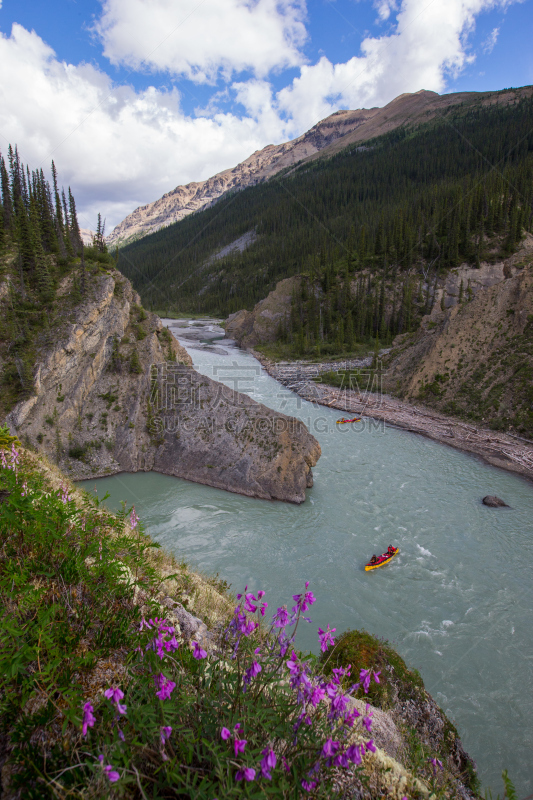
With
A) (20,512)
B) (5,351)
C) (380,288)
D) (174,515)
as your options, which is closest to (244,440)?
(174,515)

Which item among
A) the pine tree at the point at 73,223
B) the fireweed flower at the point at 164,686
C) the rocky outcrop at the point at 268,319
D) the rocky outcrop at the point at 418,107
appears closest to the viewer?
the fireweed flower at the point at 164,686

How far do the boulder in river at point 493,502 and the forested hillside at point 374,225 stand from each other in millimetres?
36929

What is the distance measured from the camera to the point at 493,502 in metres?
15.8

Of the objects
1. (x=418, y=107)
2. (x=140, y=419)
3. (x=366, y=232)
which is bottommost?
(x=140, y=419)

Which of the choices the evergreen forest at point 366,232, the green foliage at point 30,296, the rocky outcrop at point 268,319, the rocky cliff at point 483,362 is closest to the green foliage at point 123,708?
the green foliage at point 30,296

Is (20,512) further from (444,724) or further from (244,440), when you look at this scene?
(244,440)

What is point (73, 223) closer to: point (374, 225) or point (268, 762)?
point (268, 762)

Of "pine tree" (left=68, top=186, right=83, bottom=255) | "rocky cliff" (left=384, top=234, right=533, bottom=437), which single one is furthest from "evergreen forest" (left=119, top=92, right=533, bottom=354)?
"pine tree" (left=68, top=186, right=83, bottom=255)

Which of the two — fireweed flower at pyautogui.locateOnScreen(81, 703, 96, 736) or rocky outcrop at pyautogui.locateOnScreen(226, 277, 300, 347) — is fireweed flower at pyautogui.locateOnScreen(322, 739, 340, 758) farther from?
rocky outcrop at pyautogui.locateOnScreen(226, 277, 300, 347)

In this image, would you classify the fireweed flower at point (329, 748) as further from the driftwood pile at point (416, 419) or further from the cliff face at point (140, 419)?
the driftwood pile at point (416, 419)

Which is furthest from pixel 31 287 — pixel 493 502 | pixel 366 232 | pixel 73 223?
pixel 366 232

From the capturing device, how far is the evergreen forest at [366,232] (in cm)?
5353

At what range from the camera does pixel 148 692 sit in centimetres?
220

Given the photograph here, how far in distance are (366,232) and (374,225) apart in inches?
563
